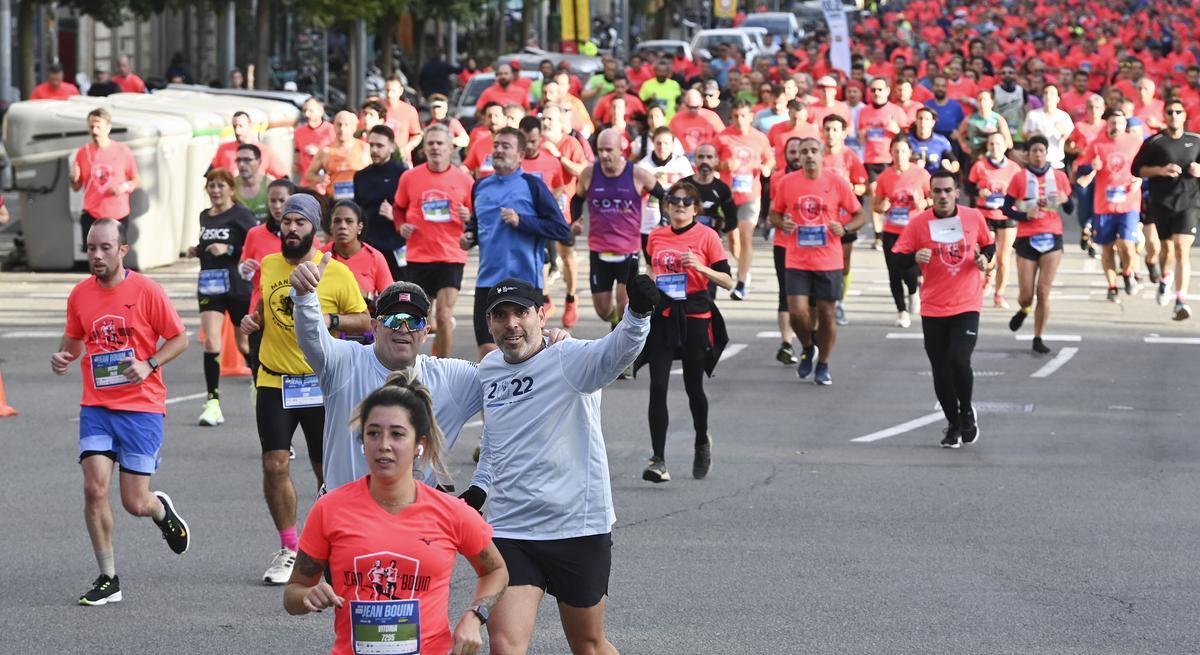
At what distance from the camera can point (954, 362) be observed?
13.3 m

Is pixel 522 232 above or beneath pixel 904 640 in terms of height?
above

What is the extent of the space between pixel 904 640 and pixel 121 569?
3521mm

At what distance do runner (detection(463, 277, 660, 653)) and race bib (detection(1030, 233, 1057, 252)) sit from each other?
37.0 ft

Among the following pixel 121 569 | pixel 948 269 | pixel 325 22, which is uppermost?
pixel 325 22

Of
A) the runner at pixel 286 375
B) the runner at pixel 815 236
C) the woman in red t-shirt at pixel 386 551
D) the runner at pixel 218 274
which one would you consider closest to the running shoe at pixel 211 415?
the runner at pixel 218 274

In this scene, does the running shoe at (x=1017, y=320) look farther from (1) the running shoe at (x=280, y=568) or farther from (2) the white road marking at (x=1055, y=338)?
(1) the running shoe at (x=280, y=568)

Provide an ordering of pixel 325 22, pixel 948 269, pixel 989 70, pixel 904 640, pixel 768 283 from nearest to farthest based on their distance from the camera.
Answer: pixel 904 640 → pixel 948 269 → pixel 768 283 → pixel 989 70 → pixel 325 22

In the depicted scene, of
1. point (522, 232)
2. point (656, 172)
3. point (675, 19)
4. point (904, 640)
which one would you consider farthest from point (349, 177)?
point (675, 19)

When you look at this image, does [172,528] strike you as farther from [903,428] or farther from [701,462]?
[903,428]

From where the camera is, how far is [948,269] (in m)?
13.4

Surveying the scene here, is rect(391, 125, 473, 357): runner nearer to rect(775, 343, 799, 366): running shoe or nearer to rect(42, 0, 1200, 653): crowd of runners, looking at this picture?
rect(42, 0, 1200, 653): crowd of runners

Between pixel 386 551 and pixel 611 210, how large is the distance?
36.2 ft

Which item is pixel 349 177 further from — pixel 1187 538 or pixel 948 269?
pixel 1187 538

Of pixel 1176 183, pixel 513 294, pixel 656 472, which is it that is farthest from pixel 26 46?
pixel 513 294
